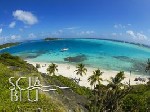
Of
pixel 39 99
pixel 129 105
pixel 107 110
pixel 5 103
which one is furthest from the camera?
pixel 129 105

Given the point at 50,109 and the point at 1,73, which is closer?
the point at 50,109

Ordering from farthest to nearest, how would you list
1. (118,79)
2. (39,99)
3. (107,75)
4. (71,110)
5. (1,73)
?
(107,75) → (118,79) → (1,73) → (71,110) → (39,99)

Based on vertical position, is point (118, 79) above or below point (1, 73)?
below

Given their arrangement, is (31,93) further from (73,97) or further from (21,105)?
(73,97)

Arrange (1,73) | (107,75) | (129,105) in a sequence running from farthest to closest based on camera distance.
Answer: (107,75) → (129,105) → (1,73)

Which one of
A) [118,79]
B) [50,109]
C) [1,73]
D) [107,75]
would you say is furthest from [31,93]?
[107,75]

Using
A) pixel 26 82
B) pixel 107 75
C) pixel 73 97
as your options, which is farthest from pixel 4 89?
pixel 107 75

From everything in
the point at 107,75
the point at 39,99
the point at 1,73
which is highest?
the point at 1,73

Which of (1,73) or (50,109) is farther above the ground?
(1,73)

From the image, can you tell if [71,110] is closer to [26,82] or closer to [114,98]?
[26,82]
